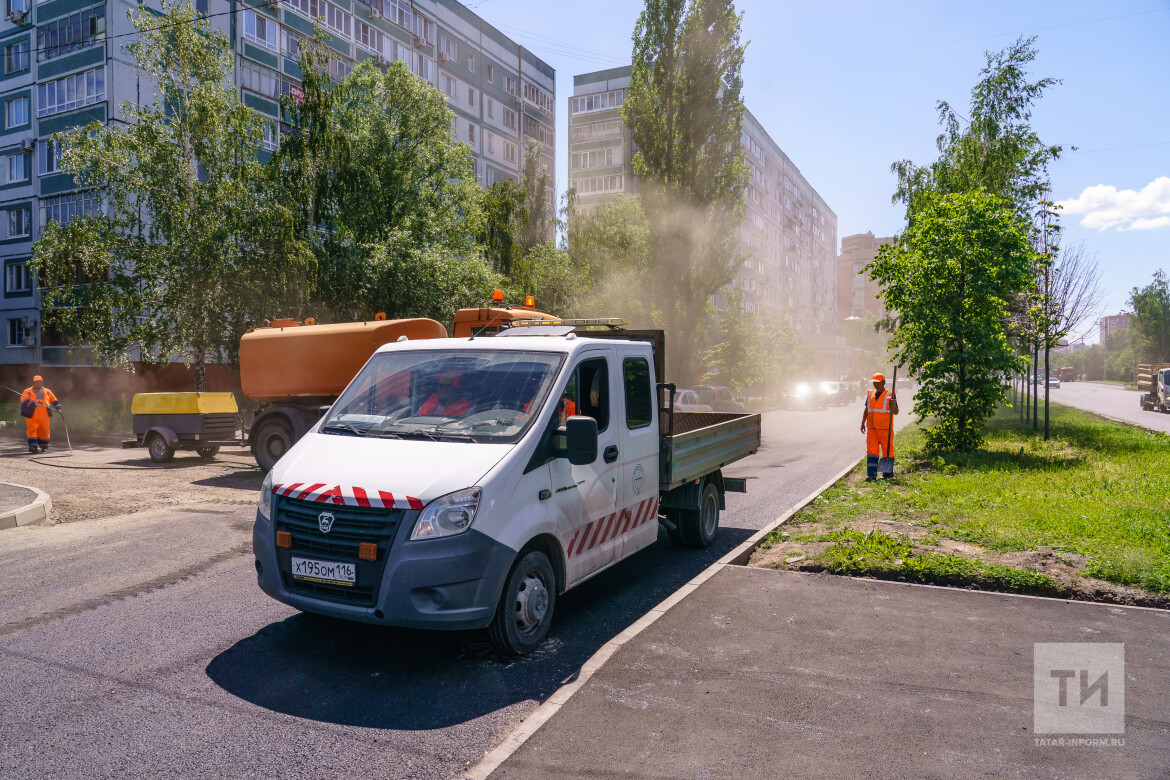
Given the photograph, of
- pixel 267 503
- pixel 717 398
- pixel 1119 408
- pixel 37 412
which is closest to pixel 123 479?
pixel 37 412

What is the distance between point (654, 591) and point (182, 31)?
2430 cm

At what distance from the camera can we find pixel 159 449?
15828 mm

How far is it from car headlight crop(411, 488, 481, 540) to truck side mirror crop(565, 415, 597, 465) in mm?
698

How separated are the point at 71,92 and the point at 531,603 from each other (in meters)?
35.0

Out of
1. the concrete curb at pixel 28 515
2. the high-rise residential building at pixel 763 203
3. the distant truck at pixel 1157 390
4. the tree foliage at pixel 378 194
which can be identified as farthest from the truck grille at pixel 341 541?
the distant truck at pixel 1157 390

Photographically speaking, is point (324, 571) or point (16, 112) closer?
point (324, 571)

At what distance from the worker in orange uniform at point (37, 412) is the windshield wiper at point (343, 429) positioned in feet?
51.6

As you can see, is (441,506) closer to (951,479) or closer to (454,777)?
(454,777)

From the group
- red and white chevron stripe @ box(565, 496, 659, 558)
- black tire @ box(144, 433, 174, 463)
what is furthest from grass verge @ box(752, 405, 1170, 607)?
black tire @ box(144, 433, 174, 463)

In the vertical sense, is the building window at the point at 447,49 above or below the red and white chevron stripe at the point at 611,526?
above

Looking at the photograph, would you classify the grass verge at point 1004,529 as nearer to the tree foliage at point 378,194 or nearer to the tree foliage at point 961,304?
the tree foliage at point 961,304

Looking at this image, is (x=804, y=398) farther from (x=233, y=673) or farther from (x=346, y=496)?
(x=233, y=673)

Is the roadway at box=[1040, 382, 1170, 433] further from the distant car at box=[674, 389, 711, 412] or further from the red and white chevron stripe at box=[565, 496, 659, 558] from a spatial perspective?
the red and white chevron stripe at box=[565, 496, 659, 558]

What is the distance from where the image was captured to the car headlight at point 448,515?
14.2 ft
